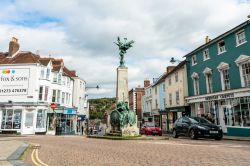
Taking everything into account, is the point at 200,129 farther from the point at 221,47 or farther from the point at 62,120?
the point at 62,120

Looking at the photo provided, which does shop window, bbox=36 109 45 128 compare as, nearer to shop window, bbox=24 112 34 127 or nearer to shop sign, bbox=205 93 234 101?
shop window, bbox=24 112 34 127

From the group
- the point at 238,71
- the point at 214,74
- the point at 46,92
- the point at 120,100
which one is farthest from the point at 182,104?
the point at 46,92

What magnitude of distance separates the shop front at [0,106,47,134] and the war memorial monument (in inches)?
662

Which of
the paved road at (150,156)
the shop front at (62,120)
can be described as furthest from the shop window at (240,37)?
the shop front at (62,120)

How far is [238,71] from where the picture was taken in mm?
21672

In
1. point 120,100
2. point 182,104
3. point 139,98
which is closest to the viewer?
point 120,100

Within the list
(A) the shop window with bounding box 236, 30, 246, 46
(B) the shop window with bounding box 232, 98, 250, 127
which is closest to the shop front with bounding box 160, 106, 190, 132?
(B) the shop window with bounding box 232, 98, 250, 127

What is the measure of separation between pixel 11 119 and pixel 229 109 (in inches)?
1087

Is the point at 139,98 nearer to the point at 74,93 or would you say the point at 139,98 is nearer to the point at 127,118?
the point at 74,93

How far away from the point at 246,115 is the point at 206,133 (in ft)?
23.5

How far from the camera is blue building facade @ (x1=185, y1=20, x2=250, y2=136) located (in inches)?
818

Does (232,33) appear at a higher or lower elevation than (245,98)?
higher

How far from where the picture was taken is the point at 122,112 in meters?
18.5

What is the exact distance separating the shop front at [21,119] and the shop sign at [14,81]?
2.28 metres
